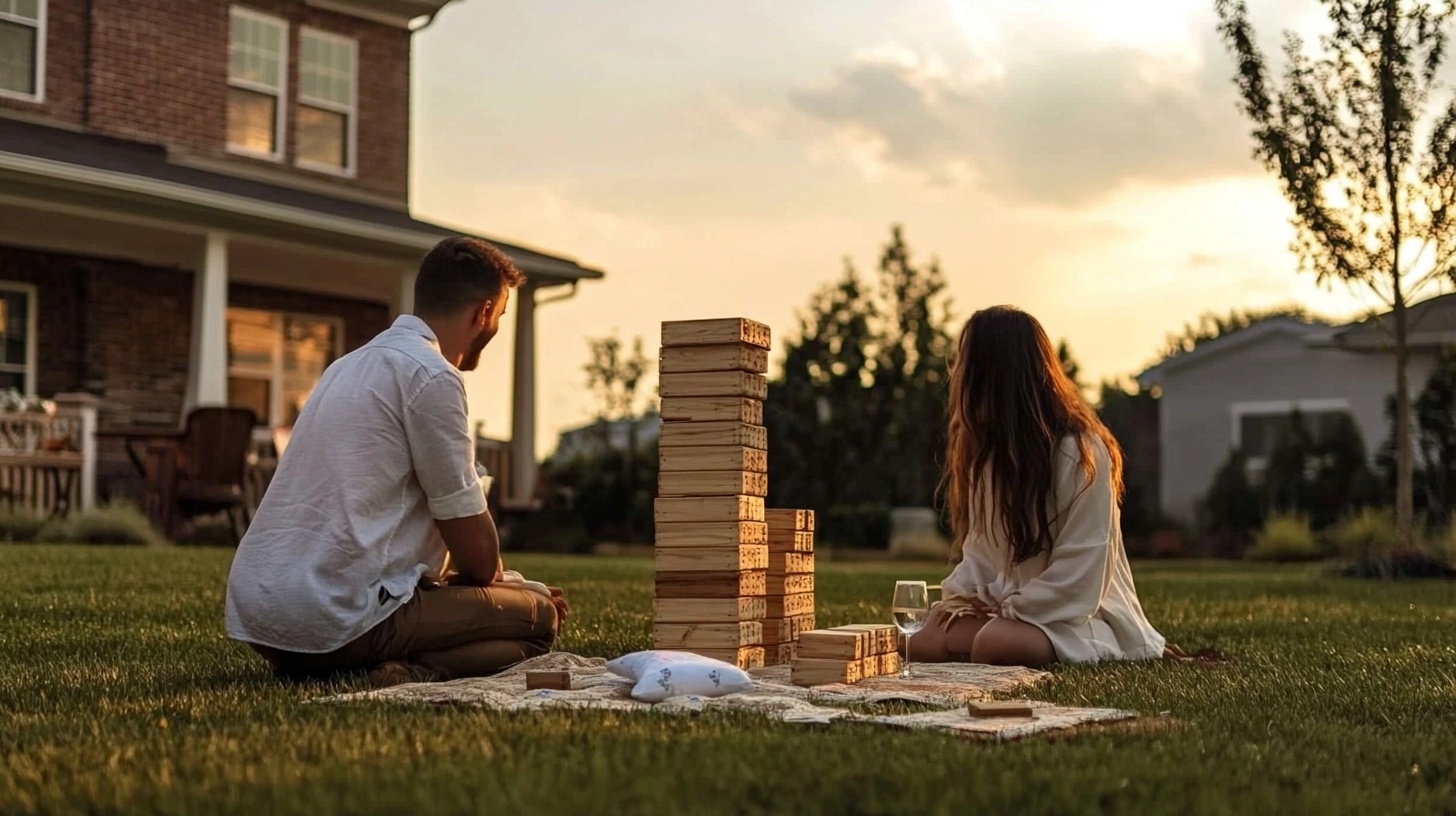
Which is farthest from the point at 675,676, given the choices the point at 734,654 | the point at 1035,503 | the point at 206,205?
the point at 206,205

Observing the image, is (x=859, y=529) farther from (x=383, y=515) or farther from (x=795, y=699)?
(x=795, y=699)

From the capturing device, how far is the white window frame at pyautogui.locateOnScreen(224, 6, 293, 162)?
1935 cm

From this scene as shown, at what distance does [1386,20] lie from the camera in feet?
48.8

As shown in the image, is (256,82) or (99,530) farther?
(256,82)

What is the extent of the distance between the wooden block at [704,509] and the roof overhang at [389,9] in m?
16.4

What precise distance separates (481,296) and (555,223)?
17939 mm

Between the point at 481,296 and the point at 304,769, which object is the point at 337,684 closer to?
the point at 481,296

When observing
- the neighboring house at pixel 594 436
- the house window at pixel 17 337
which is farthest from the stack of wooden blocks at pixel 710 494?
the neighboring house at pixel 594 436

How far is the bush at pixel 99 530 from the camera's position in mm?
14359

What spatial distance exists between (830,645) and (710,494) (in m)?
0.79

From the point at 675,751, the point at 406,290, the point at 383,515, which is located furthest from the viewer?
the point at 406,290

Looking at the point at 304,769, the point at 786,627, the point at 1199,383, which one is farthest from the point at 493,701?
the point at 1199,383

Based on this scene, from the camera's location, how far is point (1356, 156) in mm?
15109

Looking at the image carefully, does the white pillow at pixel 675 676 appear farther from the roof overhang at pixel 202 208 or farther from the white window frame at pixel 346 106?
the white window frame at pixel 346 106
